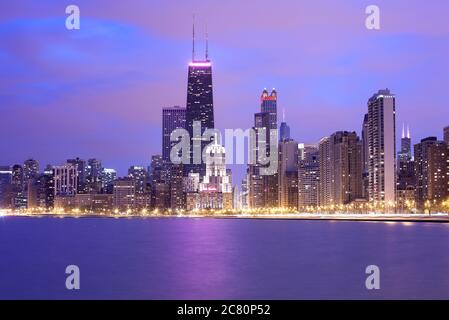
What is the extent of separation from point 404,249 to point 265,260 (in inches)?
759

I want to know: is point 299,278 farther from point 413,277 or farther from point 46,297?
point 46,297

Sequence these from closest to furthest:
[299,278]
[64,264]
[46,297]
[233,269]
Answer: [46,297] < [299,278] < [233,269] < [64,264]

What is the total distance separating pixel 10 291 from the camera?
4250 cm
